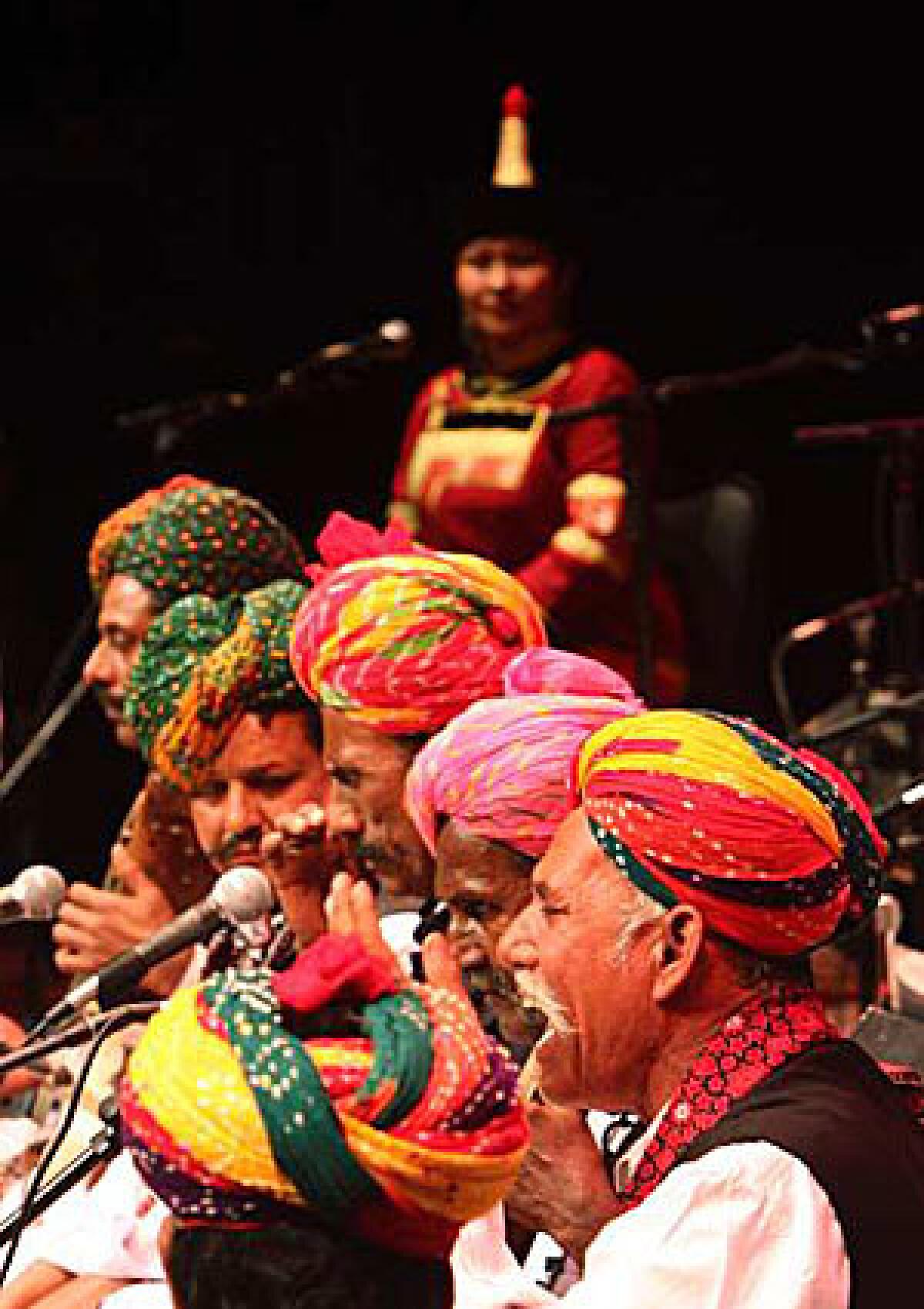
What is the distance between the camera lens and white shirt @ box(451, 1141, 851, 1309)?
2369 millimetres

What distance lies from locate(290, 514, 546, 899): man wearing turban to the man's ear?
3.82 ft

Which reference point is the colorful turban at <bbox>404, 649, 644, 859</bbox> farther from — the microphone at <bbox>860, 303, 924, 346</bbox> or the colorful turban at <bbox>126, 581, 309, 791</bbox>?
the microphone at <bbox>860, 303, 924, 346</bbox>

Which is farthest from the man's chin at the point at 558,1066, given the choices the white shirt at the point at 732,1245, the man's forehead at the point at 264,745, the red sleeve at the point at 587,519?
the red sleeve at the point at 587,519

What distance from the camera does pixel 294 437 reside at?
7.40 metres

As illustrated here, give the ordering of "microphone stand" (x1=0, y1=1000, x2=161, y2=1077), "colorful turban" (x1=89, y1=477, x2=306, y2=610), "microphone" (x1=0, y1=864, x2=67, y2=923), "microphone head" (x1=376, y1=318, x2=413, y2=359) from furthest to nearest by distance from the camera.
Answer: "microphone head" (x1=376, y1=318, x2=413, y2=359), "colorful turban" (x1=89, y1=477, x2=306, y2=610), "microphone" (x1=0, y1=864, x2=67, y2=923), "microphone stand" (x1=0, y1=1000, x2=161, y2=1077)

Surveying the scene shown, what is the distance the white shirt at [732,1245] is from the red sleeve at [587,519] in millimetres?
3846

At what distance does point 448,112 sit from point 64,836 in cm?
253

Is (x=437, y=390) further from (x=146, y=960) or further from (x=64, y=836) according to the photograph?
(x=146, y=960)

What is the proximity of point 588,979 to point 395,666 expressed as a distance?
116 centimetres

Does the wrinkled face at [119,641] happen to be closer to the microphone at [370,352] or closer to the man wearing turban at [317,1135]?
the microphone at [370,352]

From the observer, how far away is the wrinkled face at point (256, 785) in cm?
413

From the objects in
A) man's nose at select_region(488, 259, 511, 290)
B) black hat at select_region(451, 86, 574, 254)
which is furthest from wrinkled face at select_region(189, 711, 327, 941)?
black hat at select_region(451, 86, 574, 254)

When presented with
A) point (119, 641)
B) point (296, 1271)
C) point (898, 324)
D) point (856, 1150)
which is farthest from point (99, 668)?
point (296, 1271)

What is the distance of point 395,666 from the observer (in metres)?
3.79
